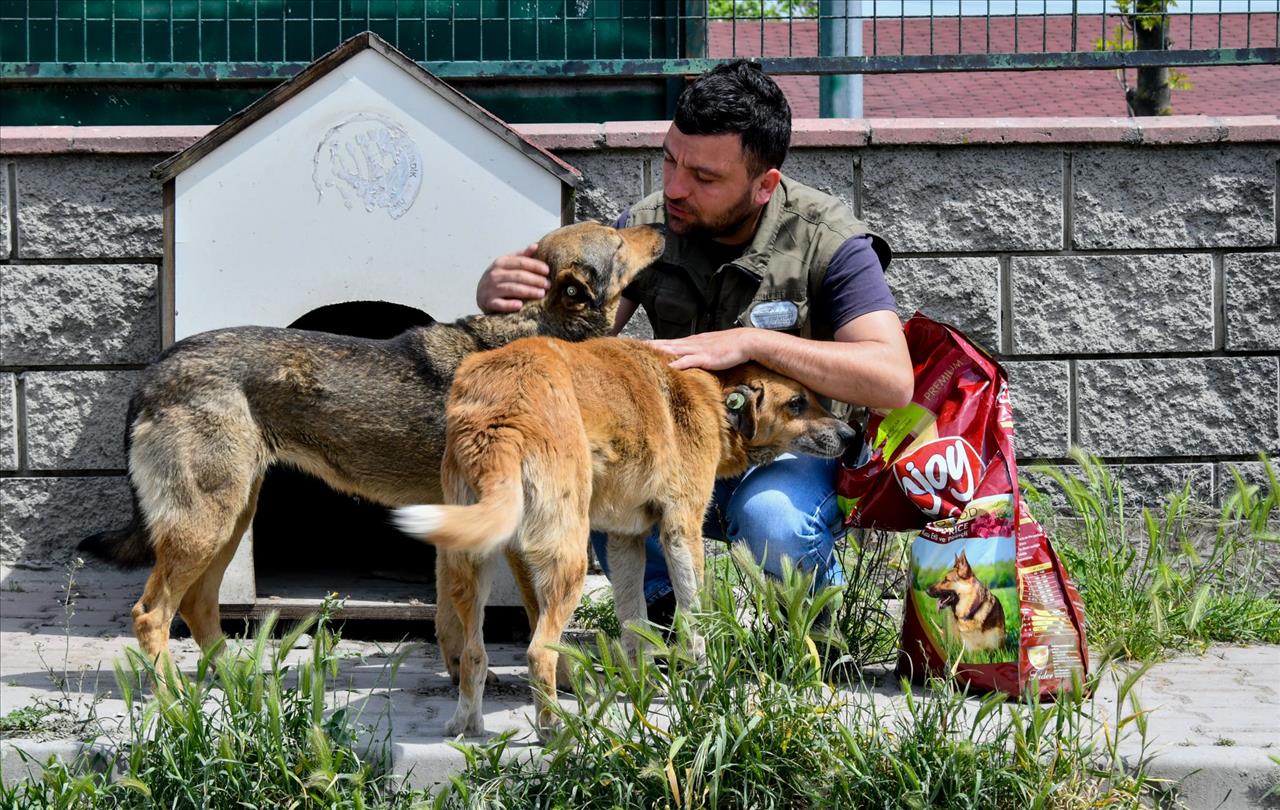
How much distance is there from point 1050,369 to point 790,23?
2.18 m

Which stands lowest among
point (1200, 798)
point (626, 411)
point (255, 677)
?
point (1200, 798)

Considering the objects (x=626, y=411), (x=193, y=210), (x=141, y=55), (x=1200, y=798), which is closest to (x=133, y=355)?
Answer: (x=193, y=210)

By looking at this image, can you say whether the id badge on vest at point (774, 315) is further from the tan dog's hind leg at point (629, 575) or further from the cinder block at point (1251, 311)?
the cinder block at point (1251, 311)

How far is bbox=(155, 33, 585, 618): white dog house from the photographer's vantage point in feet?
17.9

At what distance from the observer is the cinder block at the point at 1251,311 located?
6.51m

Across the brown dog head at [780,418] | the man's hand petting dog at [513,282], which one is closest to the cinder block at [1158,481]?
the brown dog head at [780,418]

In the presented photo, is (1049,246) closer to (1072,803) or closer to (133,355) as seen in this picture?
(1072,803)

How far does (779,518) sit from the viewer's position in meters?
4.48

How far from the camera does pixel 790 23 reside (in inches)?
269

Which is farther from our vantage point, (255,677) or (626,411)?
(626,411)

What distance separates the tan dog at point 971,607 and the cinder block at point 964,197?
101 inches

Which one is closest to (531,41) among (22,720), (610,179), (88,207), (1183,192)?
(610,179)

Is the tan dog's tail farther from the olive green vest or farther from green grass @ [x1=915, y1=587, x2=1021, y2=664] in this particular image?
green grass @ [x1=915, y1=587, x2=1021, y2=664]

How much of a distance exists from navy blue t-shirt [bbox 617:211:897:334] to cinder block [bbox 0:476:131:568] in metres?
3.68
